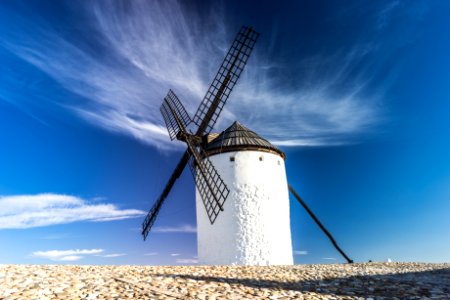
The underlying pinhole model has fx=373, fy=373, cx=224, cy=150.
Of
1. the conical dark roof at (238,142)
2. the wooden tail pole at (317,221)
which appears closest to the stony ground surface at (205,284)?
the conical dark roof at (238,142)

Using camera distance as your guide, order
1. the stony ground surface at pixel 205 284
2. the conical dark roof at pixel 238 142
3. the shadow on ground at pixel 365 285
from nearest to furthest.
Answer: the stony ground surface at pixel 205 284 < the shadow on ground at pixel 365 285 < the conical dark roof at pixel 238 142

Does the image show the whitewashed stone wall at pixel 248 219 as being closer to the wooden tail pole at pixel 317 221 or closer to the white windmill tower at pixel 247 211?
the white windmill tower at pixel 247 211

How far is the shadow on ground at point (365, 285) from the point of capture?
10.4 metres

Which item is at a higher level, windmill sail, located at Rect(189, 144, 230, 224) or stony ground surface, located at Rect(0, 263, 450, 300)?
windmill sail, located at Rect(189, 144, 230, 224)

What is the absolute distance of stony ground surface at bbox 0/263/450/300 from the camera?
8.90 m

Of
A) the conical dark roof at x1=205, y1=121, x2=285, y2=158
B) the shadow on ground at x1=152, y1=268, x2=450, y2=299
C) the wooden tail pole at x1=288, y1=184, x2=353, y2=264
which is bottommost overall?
the shadow on ground at x1=152, y1=268, x2=450, y2=299

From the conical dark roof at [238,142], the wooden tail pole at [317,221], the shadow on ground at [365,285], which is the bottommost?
the shadow on ground at [365,285]

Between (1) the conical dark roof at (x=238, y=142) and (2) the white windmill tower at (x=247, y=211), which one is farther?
(1) the conical dark roof at (x=238, y=142)

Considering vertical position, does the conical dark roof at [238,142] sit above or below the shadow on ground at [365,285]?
above

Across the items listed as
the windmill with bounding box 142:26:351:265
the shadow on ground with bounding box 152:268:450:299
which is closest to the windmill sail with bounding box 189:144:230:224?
the windmill with bounding box 142:26:351:265

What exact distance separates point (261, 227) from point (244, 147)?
4.21 metres

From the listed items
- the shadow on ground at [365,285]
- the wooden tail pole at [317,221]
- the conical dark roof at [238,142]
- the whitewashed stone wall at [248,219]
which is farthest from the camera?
the wooden tail pole at [317,221]

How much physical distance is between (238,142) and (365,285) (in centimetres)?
1012

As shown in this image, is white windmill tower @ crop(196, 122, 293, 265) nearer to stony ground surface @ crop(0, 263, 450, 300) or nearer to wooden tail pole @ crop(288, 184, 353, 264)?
wooden tail pole @ crop(288, 184, 353, 264)
